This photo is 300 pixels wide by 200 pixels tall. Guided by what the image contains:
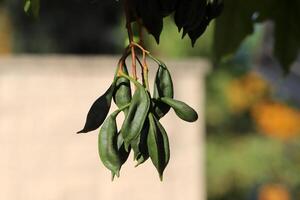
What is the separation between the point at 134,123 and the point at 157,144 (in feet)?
0.15

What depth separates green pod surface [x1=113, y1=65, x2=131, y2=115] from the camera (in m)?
1.45

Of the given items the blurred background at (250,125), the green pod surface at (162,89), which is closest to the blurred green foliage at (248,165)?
the blurred background at (250,125)

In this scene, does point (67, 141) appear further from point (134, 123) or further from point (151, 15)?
point (134, 123)

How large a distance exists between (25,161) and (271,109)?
251cm

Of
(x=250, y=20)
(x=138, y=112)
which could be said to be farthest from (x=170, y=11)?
(x=250, y=20)

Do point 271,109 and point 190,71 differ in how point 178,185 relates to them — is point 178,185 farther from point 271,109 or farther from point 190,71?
point 271,109

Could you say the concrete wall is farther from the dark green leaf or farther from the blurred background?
the dark green leaf

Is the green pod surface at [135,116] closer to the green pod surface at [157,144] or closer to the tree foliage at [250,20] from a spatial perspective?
the green pod surface at [157,144]

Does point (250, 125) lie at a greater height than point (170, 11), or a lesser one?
lesser

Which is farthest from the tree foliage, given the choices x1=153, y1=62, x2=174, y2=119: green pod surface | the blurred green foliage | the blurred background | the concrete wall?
the blurred green foliage

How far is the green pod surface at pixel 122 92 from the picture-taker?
4.76 ft

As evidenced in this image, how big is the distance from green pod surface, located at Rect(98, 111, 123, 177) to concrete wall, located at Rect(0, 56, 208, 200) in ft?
15.0

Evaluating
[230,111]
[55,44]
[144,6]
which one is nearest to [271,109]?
[230,111]

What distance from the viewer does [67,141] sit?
6.25 m
